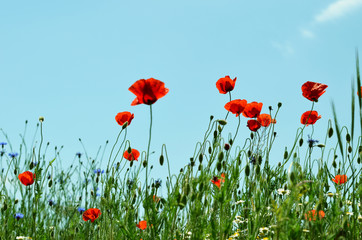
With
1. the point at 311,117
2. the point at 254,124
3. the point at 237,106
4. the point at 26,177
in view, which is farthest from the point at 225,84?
the point at 26,177

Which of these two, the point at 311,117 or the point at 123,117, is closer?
the point at 123,117

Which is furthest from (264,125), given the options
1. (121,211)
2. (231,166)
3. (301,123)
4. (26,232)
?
(26,232)

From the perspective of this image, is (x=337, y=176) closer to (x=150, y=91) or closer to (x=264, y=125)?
(x=264, y=125)

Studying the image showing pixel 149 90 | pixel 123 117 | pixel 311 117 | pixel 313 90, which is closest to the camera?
pixel 149 90

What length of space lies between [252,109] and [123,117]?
0.97m

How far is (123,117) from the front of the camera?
127 inches

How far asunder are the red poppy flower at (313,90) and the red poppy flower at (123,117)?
1.29 metres

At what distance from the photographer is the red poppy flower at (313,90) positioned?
334cm

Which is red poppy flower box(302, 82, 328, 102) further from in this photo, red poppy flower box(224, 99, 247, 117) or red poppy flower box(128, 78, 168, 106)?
red poppy flower box(128, 78, 168, 106)

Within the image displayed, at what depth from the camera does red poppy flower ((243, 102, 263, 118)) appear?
3395 millimetres

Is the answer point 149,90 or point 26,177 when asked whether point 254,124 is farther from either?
point 26,177

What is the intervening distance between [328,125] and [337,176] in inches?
15.2

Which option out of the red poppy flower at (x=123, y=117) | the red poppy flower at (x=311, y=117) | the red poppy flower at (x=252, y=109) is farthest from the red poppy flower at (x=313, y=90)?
the red poppy flower at (x=123, y=117)

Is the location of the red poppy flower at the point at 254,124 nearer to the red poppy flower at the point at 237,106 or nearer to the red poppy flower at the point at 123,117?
the red poppy flower at the point at 237,106
